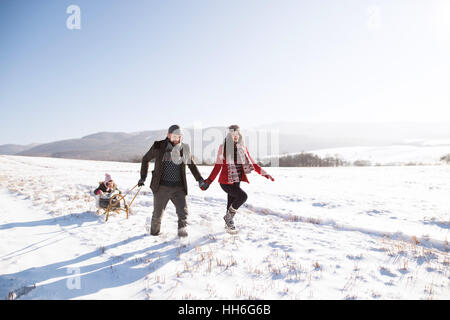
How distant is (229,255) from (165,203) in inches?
69.2

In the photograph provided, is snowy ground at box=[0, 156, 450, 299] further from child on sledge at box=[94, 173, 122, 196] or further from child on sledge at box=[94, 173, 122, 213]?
child on sledge at box=[94, 173, 122, 196]

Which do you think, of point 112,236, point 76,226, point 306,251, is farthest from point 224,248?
point 76,226

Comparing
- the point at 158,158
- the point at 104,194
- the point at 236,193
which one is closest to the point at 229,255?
the point at 236,193

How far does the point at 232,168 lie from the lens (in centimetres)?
517

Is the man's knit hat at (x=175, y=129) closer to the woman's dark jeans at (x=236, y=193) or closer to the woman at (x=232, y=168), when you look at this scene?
the woman at (x=232, y=168)

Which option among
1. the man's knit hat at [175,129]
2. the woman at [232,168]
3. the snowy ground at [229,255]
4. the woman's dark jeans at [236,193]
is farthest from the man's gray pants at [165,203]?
the man's knit hat at [175,129]

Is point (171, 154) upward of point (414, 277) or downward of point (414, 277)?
upward

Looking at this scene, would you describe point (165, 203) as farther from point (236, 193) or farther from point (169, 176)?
point (236, 193)

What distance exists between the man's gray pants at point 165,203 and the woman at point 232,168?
65 cm

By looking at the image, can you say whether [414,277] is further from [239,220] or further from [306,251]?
[239,220]

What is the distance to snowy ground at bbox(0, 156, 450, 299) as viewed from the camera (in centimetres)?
299

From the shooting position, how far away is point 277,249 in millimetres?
4309
